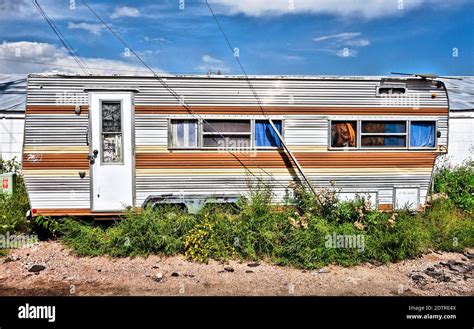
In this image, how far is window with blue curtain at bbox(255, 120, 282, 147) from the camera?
7590mm

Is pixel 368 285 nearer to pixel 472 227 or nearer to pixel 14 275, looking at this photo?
pixel 472 227

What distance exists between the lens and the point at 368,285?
5.66 metres

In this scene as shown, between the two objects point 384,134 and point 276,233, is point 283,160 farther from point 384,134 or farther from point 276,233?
point 384,134

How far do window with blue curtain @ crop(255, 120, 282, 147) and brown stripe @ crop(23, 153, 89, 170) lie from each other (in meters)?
3.31

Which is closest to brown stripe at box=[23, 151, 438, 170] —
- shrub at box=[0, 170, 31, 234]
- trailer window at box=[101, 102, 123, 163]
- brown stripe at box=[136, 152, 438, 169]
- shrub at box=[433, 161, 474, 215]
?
brown stripe at box=[136, 152, 438, 169]

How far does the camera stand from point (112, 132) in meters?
7.30

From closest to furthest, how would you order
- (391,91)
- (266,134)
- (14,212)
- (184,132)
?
(184,132)
(266,134)
(391,91)
(14,212)

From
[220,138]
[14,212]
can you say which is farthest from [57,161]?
[220,138]

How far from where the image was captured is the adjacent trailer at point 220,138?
23.7 feet

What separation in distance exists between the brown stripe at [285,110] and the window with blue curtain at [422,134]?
0.22m

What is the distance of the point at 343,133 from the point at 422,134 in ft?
5.41

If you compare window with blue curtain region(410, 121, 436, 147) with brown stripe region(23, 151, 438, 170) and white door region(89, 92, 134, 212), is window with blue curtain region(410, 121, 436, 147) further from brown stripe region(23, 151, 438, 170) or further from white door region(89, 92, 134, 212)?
white door region(89, 92, 134, 212)

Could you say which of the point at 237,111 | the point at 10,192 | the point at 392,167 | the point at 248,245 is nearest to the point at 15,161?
the point at 10,192
